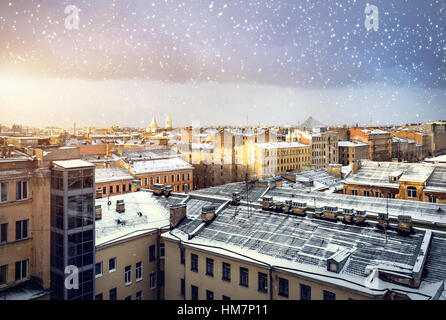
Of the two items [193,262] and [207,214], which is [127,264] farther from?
[207,214]

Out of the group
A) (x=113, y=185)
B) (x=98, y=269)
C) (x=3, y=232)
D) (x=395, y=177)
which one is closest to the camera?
(x=3, y=232)

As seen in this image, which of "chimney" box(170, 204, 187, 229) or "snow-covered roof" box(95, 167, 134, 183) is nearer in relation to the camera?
"chimney" box(170, 204, 187, 229)

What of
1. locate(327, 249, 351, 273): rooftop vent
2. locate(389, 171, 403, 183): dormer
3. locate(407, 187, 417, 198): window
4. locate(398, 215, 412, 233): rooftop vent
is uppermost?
locate(389, 171, 403, 183): dormer

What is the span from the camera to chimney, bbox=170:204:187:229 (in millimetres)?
8430

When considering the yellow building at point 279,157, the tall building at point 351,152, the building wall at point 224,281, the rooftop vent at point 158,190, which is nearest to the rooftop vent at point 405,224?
the building wall at point 224,281

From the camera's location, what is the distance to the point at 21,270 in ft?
20.8

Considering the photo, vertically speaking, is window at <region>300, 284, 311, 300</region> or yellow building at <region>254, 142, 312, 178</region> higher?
yellow building at <region>254, 142, 312, 178</region>

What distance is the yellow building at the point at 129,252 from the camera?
740 cm

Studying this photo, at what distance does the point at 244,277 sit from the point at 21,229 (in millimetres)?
4057

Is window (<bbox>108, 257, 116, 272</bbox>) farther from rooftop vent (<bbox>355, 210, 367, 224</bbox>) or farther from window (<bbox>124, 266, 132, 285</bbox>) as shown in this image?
rooftop vent (<bbox>355, 210, 367, 224</bbox>)

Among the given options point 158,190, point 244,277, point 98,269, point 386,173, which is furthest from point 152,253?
point 386,173

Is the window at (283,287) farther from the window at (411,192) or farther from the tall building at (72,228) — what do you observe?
the window at (411,192)

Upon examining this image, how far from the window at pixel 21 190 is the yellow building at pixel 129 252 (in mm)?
1680

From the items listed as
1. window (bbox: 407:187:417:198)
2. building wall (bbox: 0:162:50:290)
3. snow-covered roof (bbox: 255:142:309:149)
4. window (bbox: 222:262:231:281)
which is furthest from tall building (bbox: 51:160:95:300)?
snow-covered roof (bbox: 255:142:309:149)
